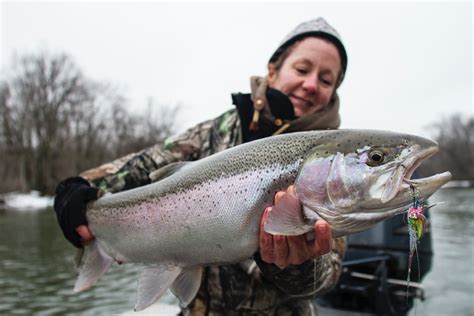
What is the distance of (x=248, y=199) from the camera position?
2.29 m

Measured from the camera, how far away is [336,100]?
3240 millimetres

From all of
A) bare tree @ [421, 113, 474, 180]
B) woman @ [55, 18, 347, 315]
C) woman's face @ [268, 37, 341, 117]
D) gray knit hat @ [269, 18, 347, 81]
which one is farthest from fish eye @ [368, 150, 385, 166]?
bare tree @ [421, 113, 474, 180]

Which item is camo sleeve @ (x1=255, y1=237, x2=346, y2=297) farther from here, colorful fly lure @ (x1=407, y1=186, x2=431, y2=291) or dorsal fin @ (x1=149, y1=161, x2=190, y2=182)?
dorsal fin @ (x1=149, y1=161, x2=190, y2=182)

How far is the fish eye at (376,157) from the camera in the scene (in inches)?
80.7

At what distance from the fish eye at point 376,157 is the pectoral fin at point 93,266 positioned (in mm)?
1834

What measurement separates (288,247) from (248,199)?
11.9 inches

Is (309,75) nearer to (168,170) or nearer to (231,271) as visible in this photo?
(168,170)

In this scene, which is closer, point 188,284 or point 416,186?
point 416,186

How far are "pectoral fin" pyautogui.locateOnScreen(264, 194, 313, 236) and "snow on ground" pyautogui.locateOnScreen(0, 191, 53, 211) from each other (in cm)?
3368

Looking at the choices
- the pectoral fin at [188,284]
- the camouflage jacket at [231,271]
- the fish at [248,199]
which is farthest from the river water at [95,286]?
the fish at [248,199]

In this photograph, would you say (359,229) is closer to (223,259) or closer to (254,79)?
(223,259)

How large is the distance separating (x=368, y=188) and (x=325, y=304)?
3820 millimetres

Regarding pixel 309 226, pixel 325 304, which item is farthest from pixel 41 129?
pixel 309 226

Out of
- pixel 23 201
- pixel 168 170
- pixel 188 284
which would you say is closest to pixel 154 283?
pixel 188 284
